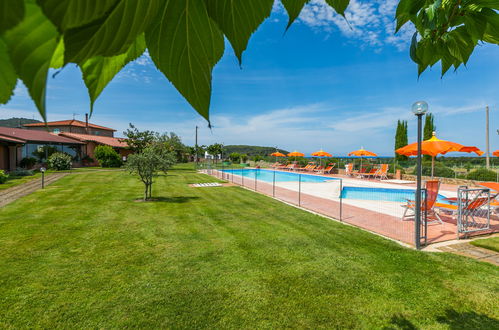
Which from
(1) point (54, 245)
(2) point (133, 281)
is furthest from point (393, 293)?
(1) point (54, 245)

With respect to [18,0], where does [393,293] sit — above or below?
below

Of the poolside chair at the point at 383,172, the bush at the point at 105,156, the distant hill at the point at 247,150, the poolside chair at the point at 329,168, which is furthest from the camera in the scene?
the distant hill at the point at 247,150

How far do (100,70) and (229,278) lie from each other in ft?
14.4

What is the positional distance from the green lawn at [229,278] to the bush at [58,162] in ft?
61.3

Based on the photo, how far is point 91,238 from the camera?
610 cm

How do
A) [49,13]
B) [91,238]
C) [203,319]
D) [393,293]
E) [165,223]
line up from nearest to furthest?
[49,13], [203,319], [393,293], [91,238], [165,223]

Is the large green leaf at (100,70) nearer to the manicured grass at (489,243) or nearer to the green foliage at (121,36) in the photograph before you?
the green foliage at (121,36)

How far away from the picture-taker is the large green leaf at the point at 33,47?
0.55ft

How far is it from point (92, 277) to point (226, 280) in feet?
7.34

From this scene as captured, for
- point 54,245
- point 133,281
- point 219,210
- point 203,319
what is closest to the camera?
point 203,319

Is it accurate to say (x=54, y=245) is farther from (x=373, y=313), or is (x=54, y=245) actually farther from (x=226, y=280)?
(x=373, y=313)

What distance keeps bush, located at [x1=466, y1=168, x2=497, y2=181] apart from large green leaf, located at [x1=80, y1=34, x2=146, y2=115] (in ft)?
70.3

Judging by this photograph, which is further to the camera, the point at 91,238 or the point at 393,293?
the point at 91,238

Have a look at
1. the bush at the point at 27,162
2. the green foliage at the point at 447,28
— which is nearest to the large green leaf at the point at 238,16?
the green foliage at the point at 447,28
